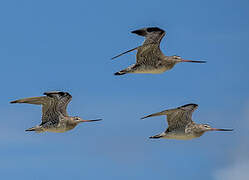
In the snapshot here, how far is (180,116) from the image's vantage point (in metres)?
32.2

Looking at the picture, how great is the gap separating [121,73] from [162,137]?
9.21 ft

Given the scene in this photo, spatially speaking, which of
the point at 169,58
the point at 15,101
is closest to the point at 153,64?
the point at 169,58

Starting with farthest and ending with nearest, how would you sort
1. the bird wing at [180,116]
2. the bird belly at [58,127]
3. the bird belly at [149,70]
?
the bird belly at [149,70]
the bird belly at [58,127]
the bird wing at [180,116]

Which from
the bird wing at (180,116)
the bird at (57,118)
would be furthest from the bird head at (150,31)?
the bird at (57,118)

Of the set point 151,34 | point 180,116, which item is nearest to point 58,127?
point 180,116

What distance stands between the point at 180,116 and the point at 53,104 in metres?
4.48

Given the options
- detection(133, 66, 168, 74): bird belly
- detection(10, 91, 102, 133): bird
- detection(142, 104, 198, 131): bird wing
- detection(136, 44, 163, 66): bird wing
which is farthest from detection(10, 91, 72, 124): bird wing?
detection(142, 104, 198, 131): bird wing

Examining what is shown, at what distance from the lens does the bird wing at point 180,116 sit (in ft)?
104

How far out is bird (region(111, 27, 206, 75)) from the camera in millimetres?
32656

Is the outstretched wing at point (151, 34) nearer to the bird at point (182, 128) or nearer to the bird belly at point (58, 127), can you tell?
the bird at point (182, 128)

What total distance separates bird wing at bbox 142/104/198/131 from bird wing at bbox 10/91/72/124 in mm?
3611

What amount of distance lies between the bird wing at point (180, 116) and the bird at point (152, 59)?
2.20m

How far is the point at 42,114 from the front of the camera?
108 ft

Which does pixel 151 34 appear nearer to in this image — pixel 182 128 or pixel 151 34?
pixel 151 34
